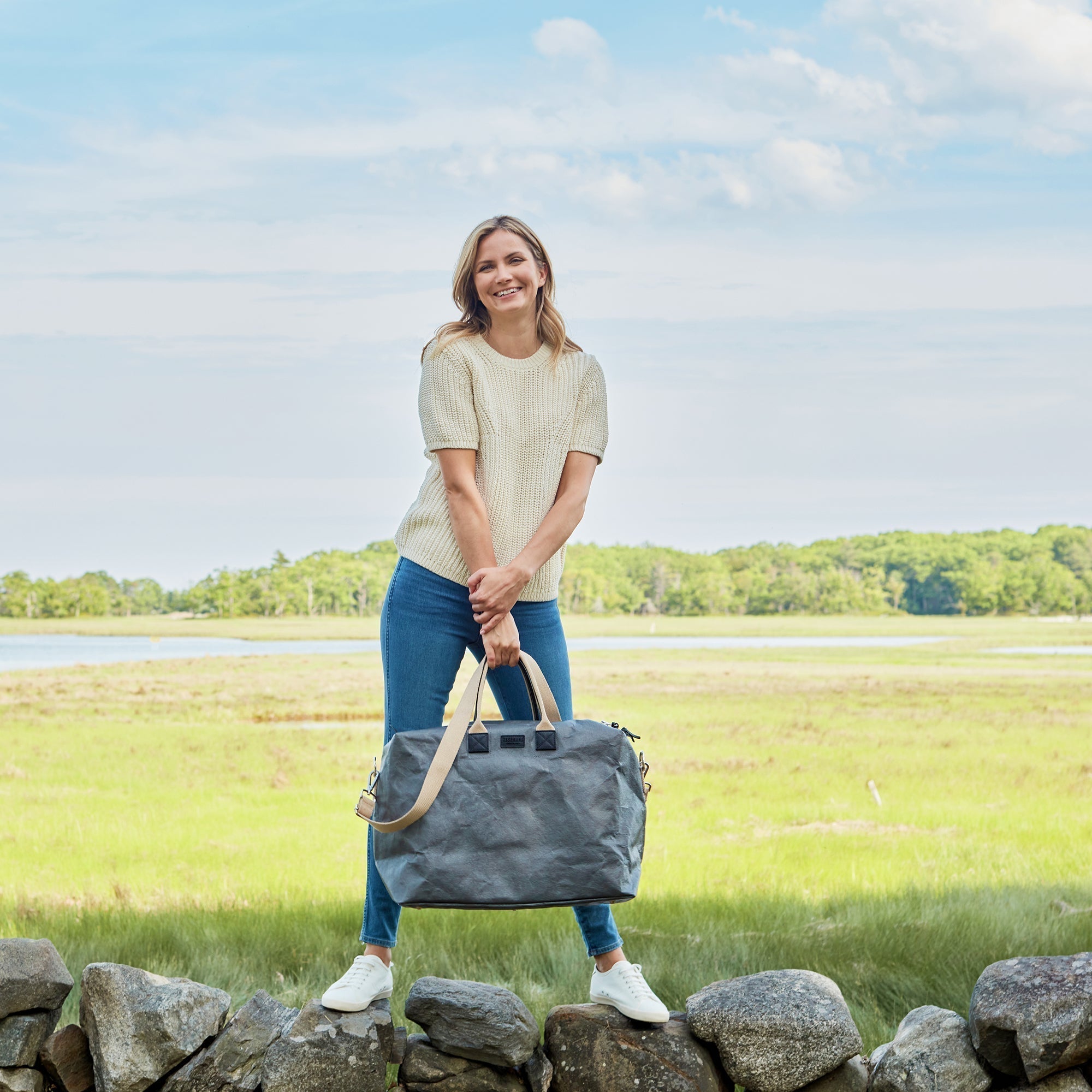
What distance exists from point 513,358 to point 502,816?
5.17 feet

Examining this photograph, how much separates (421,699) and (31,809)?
29.2 feet

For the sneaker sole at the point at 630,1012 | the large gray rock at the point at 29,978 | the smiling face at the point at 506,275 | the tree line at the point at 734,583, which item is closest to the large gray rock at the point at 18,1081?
the large gray rock at the point at 29,978

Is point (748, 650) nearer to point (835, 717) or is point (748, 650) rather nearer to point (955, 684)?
point (955, 684)

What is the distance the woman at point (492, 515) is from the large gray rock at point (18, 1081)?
1011 millimetres

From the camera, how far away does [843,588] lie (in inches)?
4911

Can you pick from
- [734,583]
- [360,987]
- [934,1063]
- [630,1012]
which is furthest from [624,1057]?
[734,583]

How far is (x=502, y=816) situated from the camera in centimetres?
346

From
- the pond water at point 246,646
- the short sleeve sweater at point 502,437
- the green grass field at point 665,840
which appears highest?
the short sleeve sweater at point 502,437

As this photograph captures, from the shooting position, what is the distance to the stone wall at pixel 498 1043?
3.71 metres

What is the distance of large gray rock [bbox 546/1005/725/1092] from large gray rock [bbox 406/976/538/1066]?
0.39 ft

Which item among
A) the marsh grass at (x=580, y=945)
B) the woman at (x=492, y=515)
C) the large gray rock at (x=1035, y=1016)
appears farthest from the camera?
the marsh grass at (x=580, y=945)

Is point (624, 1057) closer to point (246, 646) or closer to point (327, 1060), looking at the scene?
point (327, 1060)

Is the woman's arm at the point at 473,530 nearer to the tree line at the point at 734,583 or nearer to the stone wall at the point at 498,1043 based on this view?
the stone wall at the point at 498,1043

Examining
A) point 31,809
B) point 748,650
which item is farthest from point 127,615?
point 31,809
